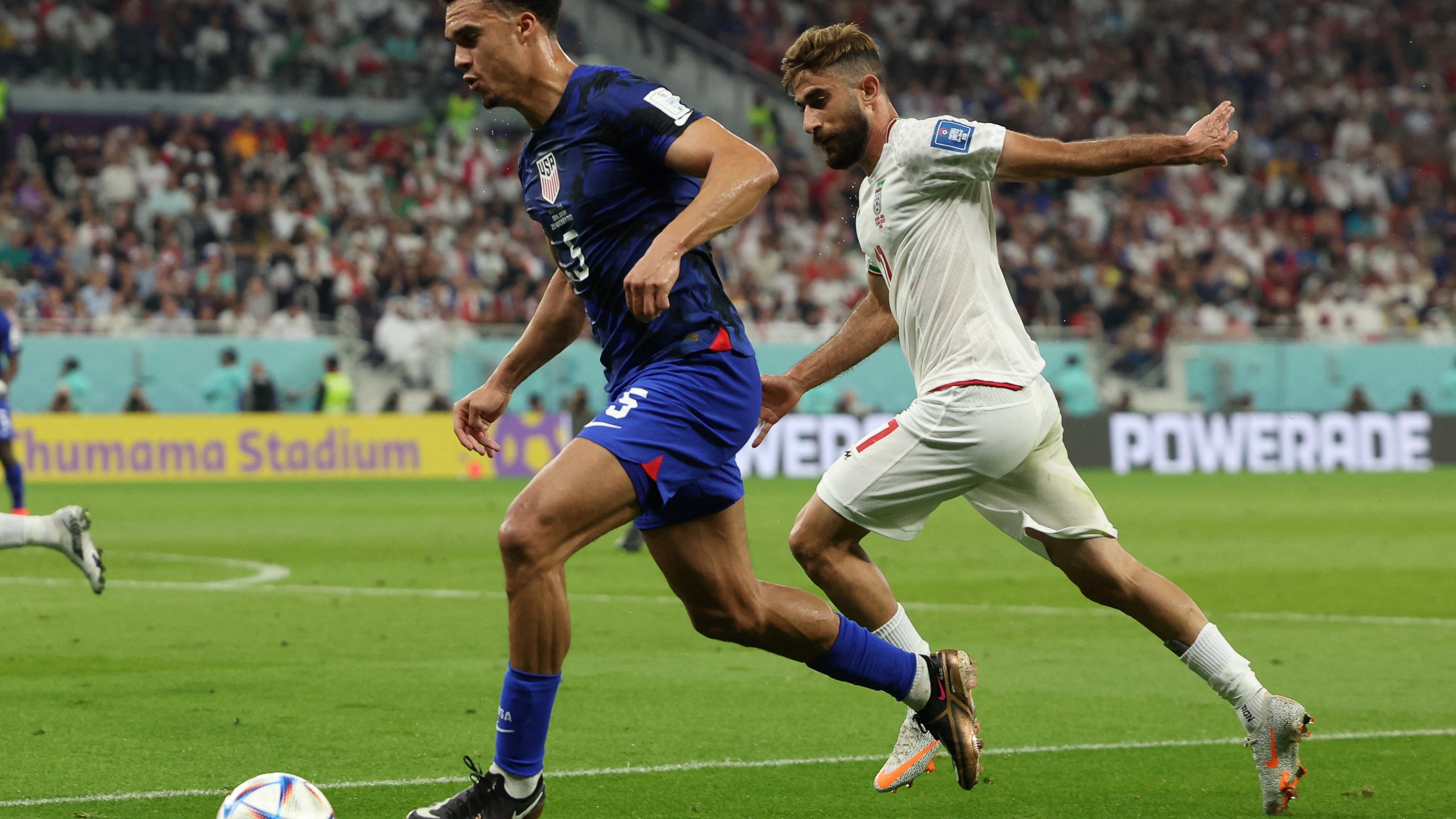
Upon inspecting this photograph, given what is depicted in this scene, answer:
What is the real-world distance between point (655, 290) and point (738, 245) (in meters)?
25.6

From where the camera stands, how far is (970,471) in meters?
5.57

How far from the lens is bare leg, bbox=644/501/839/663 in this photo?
487 centimetres

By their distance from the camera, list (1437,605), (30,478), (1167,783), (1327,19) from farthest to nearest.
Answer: (1327,19), (30,478), (1437,605), (1167,783)

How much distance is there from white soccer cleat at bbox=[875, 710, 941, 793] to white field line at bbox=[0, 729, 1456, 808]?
1.68ft

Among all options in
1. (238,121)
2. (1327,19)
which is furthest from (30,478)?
(1327,19)

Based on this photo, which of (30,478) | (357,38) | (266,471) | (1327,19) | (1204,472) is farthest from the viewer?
(1327,19)

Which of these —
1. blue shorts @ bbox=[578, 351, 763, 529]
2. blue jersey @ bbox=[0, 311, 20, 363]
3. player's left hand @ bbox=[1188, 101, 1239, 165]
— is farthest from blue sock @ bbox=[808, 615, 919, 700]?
blue jersey @ bbox=[0, 311, 20, 363]

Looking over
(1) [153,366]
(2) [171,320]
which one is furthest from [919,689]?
(2) [171,320]

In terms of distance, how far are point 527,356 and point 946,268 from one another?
130 cm

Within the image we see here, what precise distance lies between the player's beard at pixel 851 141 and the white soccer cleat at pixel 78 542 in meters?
4.25

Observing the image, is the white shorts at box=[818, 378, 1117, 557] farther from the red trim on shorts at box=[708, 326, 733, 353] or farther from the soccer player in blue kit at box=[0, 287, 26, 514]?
the soccer player in blue kit at box=[0, 287, 26, 514]

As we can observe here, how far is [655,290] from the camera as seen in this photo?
173 inches

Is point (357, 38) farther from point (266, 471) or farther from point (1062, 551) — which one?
point (1062, 551)

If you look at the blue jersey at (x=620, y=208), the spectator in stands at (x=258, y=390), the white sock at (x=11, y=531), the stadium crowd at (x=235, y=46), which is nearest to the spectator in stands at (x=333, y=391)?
the spectator in stands at (x=258, y=390)
